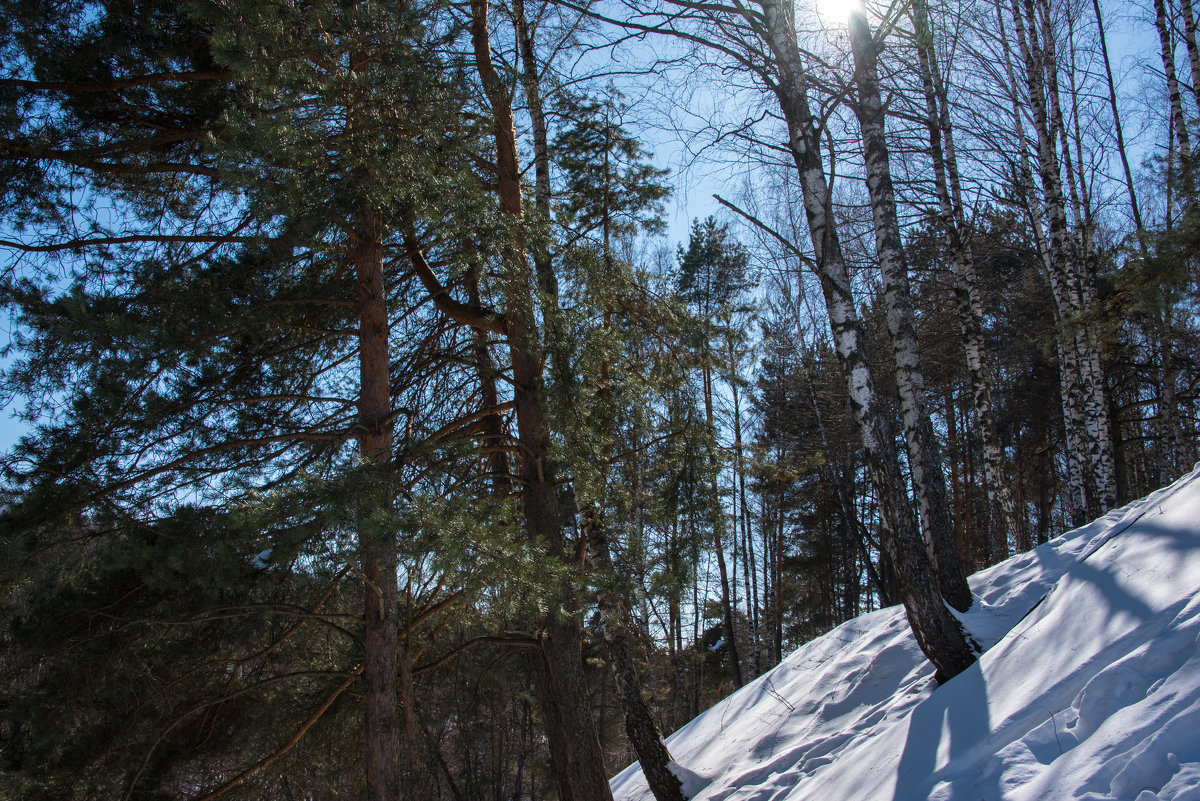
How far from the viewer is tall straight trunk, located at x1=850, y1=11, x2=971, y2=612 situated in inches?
239

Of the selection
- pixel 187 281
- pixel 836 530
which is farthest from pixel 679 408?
pixel 836 530

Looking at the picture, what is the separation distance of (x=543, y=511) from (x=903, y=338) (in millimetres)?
Result: 3726

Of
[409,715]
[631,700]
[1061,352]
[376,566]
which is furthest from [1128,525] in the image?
[1061,352]

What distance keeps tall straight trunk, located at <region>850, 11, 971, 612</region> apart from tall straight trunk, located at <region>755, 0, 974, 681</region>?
2.02ft

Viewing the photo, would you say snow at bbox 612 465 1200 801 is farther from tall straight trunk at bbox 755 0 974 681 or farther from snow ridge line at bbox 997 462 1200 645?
tall straight trunk at bbox 755 0 974 681

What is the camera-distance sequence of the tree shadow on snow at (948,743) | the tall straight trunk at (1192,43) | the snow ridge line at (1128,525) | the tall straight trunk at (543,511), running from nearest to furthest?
the tree shadow on snow at (948,743)
the snow ridge line at (1128,525)
the tall straight trunk at (543,511)
the tall straight trunk at (1192,43)

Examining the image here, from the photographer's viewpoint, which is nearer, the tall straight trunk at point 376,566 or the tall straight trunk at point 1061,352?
the tall straight trunk at point 376,566

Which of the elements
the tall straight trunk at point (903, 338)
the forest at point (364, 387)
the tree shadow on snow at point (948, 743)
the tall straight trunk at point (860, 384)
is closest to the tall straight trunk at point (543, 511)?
the forest at point (364, 387)

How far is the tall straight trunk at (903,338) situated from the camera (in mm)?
6074

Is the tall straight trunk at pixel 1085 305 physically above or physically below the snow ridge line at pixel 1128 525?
above

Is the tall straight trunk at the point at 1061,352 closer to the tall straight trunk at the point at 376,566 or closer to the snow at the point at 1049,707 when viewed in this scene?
the snow at the point at 1049,707

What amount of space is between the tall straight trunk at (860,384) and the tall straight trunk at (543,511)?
240cm

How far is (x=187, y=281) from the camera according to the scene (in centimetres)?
475

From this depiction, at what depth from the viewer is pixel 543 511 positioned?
619 centimetres
